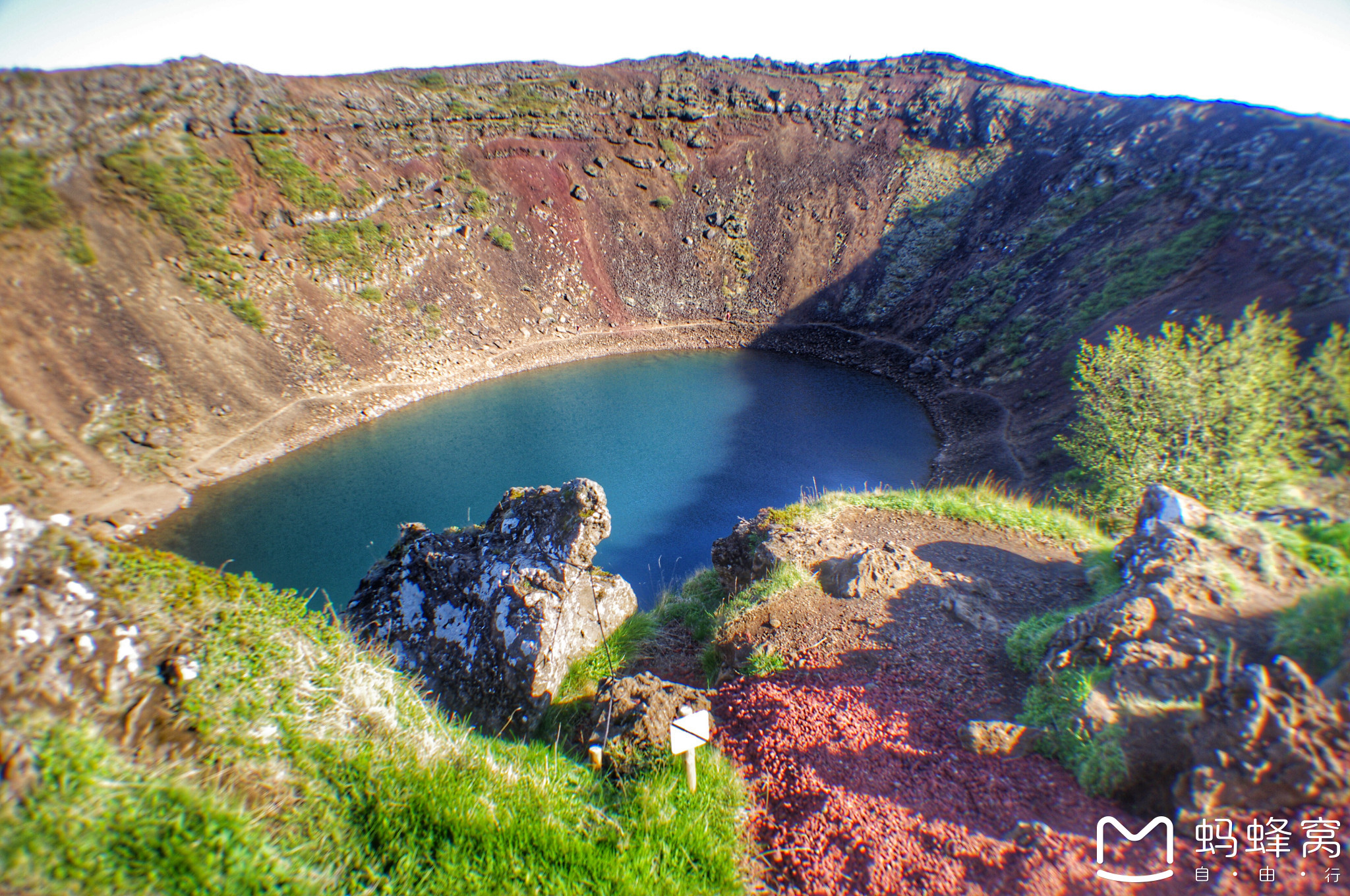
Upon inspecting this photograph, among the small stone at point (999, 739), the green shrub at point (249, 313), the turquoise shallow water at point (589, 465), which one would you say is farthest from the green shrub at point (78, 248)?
the small stone at point (999, 739)

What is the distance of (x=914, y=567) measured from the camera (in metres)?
7.95

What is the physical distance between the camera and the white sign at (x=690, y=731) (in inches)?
163

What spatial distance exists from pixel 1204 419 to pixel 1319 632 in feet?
25.9

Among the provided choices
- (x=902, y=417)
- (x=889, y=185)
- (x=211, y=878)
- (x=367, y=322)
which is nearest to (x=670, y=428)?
(x=902, y=417)

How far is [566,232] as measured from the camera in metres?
31.9

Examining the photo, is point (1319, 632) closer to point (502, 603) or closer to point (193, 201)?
point (502, 603)

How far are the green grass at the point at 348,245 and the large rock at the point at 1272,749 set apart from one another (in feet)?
96.4

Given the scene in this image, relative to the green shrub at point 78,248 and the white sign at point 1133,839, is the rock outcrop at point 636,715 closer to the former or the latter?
the white sign at point 1133,839

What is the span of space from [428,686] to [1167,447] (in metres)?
13.4

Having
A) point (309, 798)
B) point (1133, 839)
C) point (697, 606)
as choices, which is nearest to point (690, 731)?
Result: point (309, 798)

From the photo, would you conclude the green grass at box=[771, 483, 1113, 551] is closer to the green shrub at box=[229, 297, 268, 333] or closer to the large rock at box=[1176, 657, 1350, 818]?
the large rock at box=[1176, 657, 1350, 818]

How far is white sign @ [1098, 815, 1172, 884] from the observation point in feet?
11.0

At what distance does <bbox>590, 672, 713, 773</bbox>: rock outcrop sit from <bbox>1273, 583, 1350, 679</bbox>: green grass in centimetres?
439

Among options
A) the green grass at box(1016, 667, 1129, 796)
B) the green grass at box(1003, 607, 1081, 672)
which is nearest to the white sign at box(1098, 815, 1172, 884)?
the green grass at box(1016, 667, 1129, 796)
